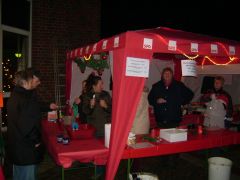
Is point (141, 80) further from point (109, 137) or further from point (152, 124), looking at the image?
point (152, 124)

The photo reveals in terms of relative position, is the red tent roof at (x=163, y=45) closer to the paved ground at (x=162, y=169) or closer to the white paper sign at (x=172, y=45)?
the white paper sign at (x=172, y=45)

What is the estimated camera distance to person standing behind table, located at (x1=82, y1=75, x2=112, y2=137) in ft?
13.1

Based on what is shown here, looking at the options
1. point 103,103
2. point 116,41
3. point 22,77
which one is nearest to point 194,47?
point 116,41

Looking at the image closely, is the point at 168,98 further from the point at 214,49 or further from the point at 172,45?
the point at 172,45

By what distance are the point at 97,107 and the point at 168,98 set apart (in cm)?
140

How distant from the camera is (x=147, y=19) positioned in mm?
15609

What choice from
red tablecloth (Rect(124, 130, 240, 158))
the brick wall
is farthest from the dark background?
red tablecloth (Rect(124, 130, 240, 158))

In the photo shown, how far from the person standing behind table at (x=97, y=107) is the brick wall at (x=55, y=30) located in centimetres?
418

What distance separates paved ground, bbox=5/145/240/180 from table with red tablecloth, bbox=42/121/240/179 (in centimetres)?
79

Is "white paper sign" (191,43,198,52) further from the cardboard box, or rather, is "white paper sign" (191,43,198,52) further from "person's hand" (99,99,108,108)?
"person's hand" (99,99,108,108)

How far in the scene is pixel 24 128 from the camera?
2.98 m

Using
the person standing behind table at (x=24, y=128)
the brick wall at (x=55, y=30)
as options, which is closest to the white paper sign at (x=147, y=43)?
the person standing behind table at (x=24, y=128)

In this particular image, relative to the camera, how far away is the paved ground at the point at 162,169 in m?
4.58

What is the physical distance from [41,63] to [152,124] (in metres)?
3.50
